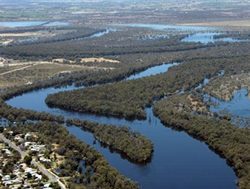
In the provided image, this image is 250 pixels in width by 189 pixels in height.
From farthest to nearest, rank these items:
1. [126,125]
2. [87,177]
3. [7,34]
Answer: [7,34] < [126,125] < [87,177]

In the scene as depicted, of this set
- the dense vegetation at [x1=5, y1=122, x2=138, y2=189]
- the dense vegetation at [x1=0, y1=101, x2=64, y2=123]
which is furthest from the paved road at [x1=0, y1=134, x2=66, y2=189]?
the dense vegetation at [x1=0, y1=101, x2=64, y2=123]

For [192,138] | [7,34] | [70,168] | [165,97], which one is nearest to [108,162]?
[70,168]

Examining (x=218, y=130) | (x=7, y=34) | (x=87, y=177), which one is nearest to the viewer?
(x=87, y=177)

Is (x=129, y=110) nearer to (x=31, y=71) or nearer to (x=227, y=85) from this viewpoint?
(x=227, y=85)

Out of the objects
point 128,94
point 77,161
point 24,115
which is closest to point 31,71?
point 128,94

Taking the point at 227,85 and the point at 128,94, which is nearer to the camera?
the point at 128,94

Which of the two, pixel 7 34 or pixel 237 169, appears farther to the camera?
pixel 7 34

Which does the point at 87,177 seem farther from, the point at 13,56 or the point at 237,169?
the point at 13,56
